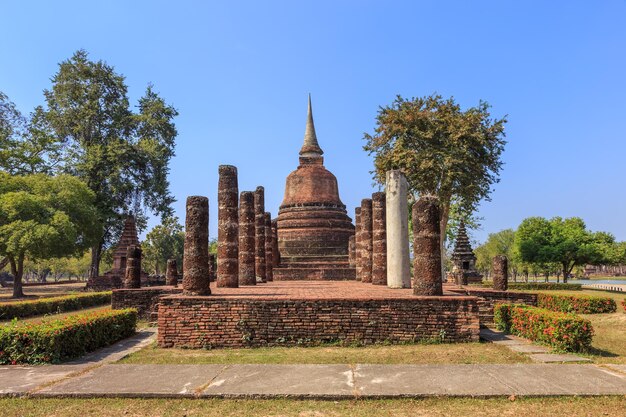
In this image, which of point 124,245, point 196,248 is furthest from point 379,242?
point 124,245

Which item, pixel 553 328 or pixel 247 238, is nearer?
pixel 553 328

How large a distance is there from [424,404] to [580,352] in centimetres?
514

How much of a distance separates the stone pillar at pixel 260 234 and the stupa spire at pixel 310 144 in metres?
14.2

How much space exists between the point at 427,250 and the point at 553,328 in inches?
123

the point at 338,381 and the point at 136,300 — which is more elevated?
the point at 136,300

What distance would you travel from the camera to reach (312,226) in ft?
112

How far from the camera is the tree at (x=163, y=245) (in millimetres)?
56469

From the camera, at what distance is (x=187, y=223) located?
12.3 metres

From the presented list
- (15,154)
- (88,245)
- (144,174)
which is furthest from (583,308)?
(15,154)

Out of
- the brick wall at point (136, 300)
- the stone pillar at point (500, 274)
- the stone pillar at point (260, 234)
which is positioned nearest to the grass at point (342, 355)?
the brick wall at point (136, 300)

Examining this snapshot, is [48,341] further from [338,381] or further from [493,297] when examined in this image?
[493,297]

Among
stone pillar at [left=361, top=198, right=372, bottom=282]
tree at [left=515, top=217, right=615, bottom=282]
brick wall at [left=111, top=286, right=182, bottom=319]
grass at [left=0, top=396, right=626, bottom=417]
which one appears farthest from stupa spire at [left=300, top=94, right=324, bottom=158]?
grass at [left=0, top=396, right=626, bottom=417]

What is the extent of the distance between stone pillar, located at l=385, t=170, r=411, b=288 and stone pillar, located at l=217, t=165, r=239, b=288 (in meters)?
5.09

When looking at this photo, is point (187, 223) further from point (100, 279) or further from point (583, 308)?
point (100, 279)
